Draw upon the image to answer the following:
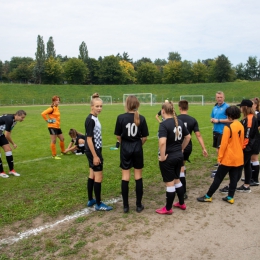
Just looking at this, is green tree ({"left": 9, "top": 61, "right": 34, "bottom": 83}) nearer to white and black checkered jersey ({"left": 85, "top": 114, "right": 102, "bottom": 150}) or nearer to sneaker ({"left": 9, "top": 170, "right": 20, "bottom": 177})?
sneaker ({"left": 9, "top": 170, "right": 20, "bottom": 177})

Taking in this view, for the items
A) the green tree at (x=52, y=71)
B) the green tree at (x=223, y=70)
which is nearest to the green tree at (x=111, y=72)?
the green tree at (x=52, y=71)

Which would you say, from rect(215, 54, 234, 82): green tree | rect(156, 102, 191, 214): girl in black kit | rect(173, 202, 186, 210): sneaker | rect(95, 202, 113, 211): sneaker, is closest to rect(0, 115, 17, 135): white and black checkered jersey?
rect(95, 202, 113, 211): sneaker

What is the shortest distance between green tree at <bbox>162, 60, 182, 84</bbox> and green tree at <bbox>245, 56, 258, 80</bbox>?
84.7 ft

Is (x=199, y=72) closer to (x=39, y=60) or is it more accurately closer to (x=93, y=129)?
(x=39, y=60)

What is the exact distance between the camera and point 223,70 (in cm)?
8506

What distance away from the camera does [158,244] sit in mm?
3654

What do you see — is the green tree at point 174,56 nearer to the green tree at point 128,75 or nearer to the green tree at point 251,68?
the green tree at point 128,75

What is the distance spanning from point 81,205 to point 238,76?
10269 centimetres

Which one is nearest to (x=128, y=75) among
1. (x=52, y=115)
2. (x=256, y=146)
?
(x=52, y=115)

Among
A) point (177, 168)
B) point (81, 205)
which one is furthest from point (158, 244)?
point (81, 205)

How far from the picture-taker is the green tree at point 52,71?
8106 cm

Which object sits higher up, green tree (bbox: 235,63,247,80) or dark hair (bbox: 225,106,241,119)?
green tree (bbox: 235,63,247,80)

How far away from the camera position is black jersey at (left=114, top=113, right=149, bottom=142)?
4453mm

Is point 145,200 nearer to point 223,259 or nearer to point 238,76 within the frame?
point 223,259
